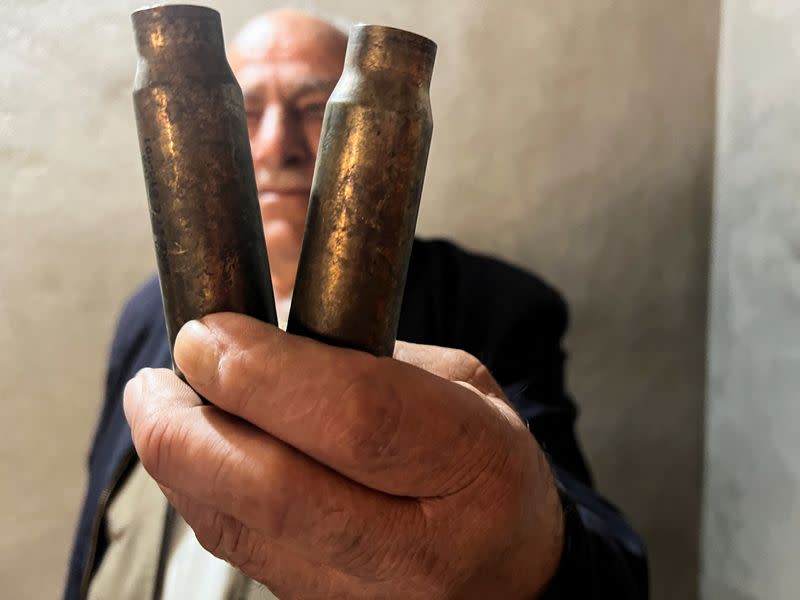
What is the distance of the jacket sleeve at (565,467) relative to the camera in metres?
0.42

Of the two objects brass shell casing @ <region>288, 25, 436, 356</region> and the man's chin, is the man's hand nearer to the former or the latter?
brass shell casing @ <region>288, 25, 436, 356</region>

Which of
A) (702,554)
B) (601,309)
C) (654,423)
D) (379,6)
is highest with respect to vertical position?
(379,6)

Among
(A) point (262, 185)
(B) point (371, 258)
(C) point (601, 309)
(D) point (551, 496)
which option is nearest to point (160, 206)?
(B) point (371, 258)

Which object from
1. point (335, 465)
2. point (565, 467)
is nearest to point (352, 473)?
point (335, 465)

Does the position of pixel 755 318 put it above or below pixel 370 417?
below

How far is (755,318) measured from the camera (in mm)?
834

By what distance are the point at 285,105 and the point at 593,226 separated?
560 mm

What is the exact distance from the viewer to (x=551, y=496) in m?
0.37

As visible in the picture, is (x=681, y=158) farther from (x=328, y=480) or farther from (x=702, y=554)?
(x=328, y=480)

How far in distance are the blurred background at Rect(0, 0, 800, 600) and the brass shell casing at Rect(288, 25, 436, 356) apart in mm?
682

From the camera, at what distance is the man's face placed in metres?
0.70

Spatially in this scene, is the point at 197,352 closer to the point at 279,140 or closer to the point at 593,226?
the point at 279,140

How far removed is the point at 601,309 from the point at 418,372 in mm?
813

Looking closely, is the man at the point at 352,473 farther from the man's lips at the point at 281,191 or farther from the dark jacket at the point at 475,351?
the man's lips at the point at 281,191
